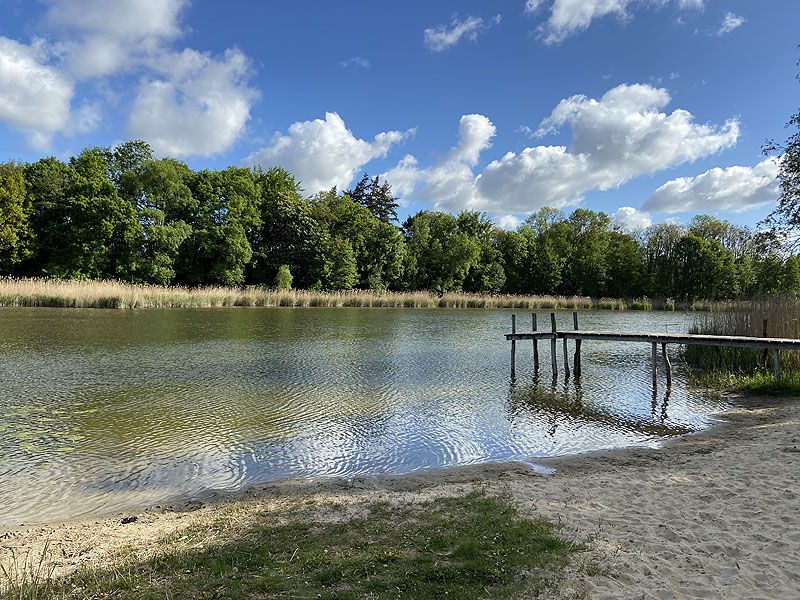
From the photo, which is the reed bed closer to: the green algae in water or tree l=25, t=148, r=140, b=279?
the green algae in water

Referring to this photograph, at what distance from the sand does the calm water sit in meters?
0.67

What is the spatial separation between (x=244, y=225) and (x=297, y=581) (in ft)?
161

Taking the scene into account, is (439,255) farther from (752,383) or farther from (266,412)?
(266,412)

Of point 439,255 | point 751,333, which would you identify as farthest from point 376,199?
point 751,333

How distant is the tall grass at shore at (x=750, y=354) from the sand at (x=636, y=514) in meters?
5.84

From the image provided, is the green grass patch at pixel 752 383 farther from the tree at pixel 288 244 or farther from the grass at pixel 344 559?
the tree at pixel 288 244

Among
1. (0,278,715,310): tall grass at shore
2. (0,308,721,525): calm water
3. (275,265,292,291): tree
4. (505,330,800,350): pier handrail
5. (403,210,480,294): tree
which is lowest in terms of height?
(0,308,721,525): calm water

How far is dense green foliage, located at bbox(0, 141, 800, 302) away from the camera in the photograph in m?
41.1

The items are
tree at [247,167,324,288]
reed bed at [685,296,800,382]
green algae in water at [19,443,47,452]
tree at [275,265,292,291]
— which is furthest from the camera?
tree at [247,167,324,288]

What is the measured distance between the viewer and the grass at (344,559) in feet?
10.3

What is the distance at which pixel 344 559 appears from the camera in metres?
3.61

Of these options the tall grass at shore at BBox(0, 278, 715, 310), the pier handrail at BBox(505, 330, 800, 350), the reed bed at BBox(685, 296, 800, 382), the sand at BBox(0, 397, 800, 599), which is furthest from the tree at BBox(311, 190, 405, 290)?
the sand at BBox(0, 397, 800, 599)

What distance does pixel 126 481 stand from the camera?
5.80 metres

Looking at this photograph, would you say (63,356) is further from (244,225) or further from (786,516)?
(244,225)
